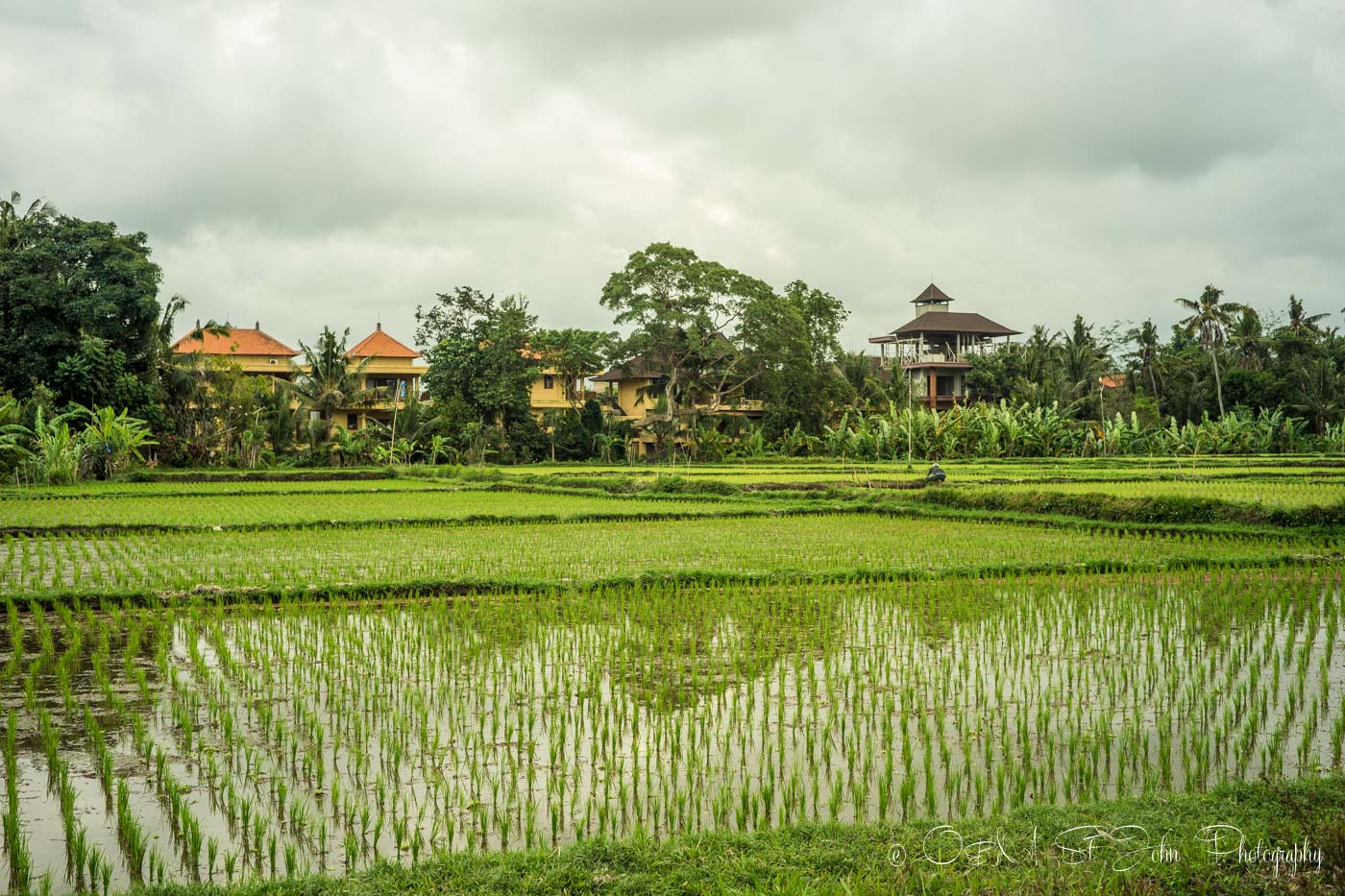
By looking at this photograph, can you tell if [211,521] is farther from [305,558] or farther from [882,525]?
[882,525]

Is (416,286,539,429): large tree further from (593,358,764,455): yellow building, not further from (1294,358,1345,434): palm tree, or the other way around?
(1294,358,1345,434): palm tree

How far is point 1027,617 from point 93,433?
2476cm

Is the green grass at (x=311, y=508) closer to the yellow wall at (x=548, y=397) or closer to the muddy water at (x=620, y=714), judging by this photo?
the muddy water at (x=620, y=714)

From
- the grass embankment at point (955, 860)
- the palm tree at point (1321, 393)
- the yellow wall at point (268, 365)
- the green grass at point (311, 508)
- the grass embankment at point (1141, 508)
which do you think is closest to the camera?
the grass embankment at point (955, 860)

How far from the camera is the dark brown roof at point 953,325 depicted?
167 feet

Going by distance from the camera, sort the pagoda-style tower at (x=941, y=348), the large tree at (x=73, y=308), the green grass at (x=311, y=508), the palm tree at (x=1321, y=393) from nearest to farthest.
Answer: the green grass at (x=311, y=508) < the large tree at (x=73, y=308) < the palm tree at (x=1321, y=393) < the pagoda-style tower at (x=941, y=348)

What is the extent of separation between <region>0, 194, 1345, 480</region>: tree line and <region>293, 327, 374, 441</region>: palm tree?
77mm

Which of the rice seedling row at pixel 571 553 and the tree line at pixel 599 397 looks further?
the tree line at pixel 599 397

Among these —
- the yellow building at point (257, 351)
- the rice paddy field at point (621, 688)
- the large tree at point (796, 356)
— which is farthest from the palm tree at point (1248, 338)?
the yellow building at point (257, 351)

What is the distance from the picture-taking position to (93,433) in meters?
26.6

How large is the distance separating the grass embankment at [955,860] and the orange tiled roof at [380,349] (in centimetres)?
4308

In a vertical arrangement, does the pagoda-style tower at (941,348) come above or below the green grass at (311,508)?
above

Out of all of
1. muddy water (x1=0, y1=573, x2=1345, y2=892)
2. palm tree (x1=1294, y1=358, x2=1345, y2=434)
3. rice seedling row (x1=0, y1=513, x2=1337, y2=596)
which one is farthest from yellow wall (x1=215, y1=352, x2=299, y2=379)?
muddy water (x1=0, y1=573, x2=1345, y2=892)

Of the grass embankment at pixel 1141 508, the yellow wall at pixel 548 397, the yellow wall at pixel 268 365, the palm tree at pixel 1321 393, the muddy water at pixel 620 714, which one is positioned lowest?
the muddy water at pixel 620 714
